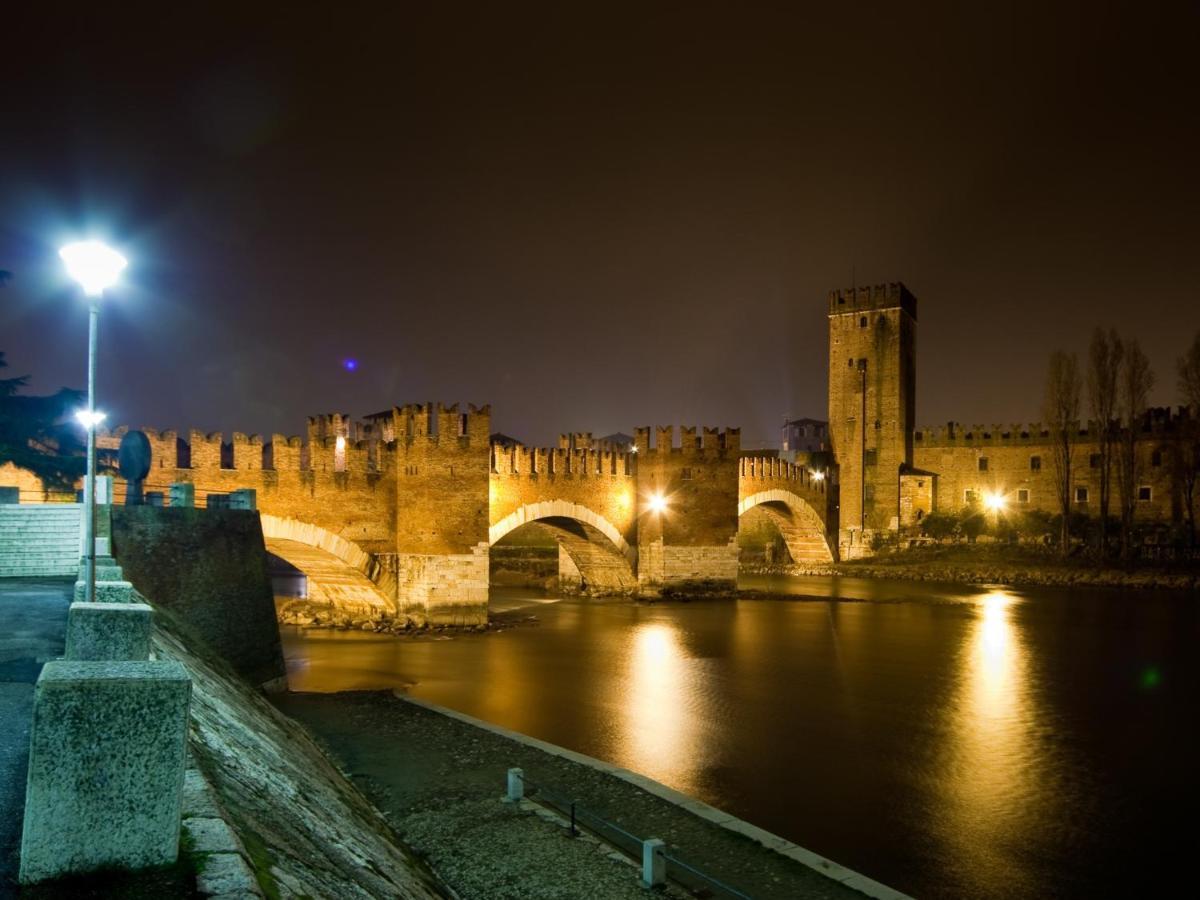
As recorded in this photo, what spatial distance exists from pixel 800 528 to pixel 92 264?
45.7 m

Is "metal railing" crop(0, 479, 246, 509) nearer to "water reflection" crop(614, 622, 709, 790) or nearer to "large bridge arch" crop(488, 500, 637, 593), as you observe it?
"water reflection" crop(614, 622, 709, 790)

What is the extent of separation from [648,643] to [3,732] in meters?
20.1

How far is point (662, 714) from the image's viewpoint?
15.5 meters

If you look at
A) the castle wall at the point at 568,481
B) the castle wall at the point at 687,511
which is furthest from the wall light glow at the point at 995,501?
the castle wall at the point at 568,481

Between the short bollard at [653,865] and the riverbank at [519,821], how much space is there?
0.14 metres

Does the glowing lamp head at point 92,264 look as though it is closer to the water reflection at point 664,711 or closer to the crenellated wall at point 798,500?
the water reflection at point 664,711

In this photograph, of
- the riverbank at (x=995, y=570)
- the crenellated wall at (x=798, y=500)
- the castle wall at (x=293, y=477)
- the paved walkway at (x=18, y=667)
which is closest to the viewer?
the paved walkway at (x=18, y=667)

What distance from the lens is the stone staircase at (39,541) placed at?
11.8m

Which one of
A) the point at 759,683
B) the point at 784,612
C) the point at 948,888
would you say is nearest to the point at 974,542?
the point at 784,612

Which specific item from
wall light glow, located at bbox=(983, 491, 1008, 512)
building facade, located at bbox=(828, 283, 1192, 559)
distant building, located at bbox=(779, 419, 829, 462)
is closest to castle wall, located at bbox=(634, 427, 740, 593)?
building facade, located at bbox=(828, 283, 1192, 559)

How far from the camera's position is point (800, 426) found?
330 ft

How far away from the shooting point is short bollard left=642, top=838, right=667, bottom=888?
7109 millimetres

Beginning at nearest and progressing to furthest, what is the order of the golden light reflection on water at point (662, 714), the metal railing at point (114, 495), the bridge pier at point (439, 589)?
1. the golden light reflection on water at point (662, 714)
2. the metal railing at point (114, 495)
3. the bridge pier at point (439, 589)

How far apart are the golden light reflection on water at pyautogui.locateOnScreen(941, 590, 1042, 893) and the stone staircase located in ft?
38.8
